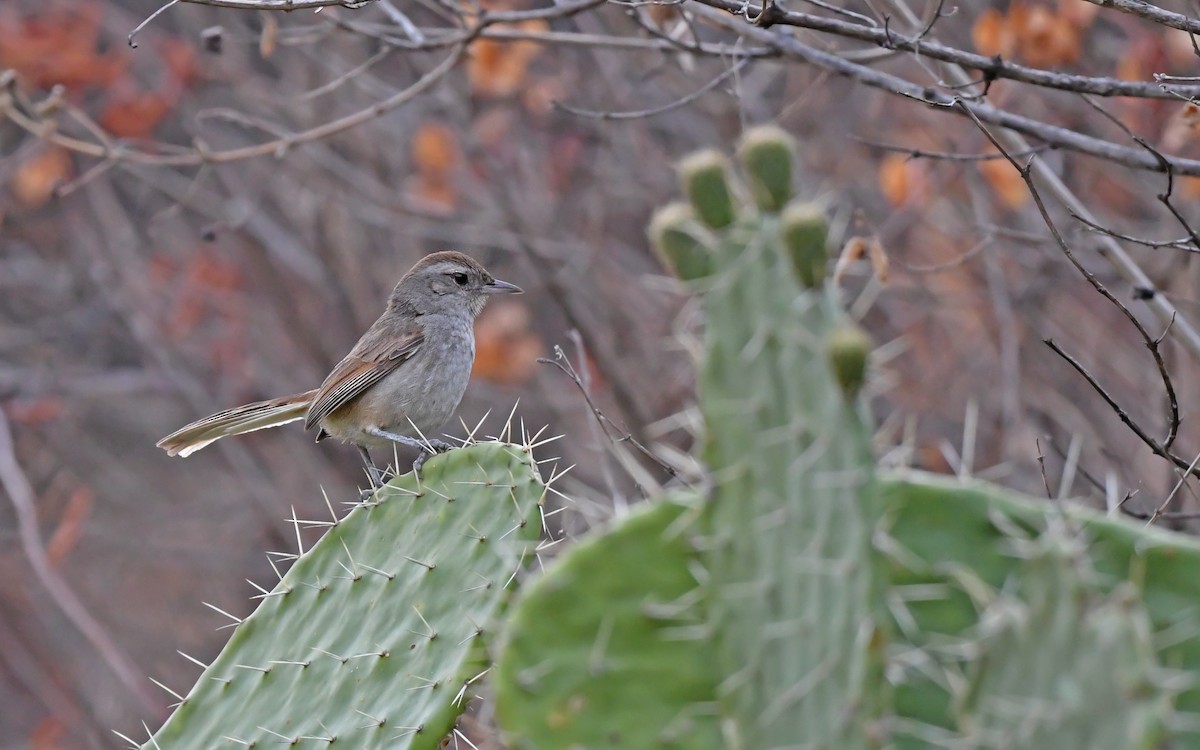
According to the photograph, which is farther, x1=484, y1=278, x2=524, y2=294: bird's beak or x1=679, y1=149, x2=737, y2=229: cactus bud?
x1=484, y1=278, x2=524, y2=294: bird's beak

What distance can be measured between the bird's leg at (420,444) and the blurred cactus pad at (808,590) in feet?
5.07

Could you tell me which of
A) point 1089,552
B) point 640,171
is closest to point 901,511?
point 1089,552

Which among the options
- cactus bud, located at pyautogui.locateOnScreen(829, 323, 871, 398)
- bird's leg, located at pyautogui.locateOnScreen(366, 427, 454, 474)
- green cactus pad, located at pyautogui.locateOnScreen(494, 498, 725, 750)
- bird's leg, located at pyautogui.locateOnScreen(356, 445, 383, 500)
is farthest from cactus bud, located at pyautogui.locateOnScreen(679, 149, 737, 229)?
bird's leg, located at pyautogui.locateOnScreen(356, 445, 383, 500)

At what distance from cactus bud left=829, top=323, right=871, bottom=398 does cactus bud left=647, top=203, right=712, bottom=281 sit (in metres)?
0.27

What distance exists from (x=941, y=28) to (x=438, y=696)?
609 cm

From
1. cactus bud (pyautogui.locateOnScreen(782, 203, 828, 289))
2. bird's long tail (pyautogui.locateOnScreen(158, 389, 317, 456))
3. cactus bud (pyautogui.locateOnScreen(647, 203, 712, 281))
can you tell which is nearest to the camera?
cactus bud (pyautogui.locateOnScreen(782, 203, 828, 289))

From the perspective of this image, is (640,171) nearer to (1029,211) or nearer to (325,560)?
(1029,211)

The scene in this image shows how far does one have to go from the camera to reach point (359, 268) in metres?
9.66

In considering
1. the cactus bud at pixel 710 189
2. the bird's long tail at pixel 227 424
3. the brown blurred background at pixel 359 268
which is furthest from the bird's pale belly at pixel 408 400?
the cactus bud at pixel 710 189

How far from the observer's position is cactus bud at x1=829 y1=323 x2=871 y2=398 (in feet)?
6.10

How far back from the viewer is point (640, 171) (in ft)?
30.5

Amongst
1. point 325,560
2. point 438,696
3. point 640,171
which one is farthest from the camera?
point 640,171

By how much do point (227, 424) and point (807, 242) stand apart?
4007mm

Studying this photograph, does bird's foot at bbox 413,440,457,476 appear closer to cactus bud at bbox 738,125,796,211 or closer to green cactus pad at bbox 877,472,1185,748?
green cactus pad at bbox 877,472,1185,748
